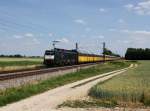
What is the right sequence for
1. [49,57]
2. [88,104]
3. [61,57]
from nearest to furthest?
[88,104] < [49,57] < [61,57]

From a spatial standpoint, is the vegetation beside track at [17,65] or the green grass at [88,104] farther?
the vegetation beside track at [17,65]

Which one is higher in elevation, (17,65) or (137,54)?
(137,54)

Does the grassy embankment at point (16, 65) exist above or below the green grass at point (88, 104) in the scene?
above

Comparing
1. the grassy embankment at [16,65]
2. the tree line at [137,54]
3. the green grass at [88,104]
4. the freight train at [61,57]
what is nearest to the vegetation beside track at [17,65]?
the grassy embankment at [16,65]

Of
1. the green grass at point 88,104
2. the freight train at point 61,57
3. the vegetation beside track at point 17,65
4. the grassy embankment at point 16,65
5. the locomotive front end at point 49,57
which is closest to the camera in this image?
Result: the green grass at point 88,104

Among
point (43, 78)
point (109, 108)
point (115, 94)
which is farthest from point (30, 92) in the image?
point (43, 78)

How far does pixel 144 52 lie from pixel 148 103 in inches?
7101

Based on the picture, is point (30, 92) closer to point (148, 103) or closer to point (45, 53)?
point (148, 103)

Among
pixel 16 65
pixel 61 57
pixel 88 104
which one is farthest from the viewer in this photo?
pixel 16 65

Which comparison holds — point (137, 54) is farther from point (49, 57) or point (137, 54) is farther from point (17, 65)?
point (49, 57)

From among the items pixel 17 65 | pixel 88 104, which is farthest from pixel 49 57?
pixel 88 104

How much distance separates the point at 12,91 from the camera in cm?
2278

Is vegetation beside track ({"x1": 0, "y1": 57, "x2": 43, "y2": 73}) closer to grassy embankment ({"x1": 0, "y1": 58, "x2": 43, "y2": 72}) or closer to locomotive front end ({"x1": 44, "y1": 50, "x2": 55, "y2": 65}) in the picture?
grassy embankment ({"x1": 0, "y1": 58, "x2": 43, "y2": 72})

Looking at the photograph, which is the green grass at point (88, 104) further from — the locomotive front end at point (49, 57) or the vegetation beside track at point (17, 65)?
the locomotive front end at point (49, 57)
